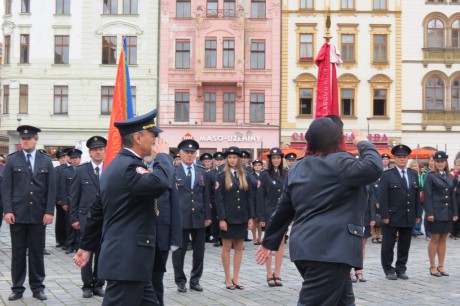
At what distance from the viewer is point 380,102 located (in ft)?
133

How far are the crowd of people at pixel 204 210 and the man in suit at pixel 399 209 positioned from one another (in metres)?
0.02

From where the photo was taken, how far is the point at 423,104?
40188 mm

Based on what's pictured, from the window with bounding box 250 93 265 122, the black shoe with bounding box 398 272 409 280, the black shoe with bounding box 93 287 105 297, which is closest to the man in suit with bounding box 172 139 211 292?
the black shoe with bounding box 93 287 105 297

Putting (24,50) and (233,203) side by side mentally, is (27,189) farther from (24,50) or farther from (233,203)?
(24,50)

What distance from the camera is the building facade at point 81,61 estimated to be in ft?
134

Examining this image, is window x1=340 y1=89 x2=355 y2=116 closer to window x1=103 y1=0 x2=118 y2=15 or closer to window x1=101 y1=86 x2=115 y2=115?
window x1=101 y1=86 x2=115 y2=115

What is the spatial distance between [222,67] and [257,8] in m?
4.51

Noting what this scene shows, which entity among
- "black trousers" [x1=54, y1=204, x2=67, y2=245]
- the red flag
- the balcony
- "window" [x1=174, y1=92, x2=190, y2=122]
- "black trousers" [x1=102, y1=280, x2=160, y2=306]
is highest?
the balcony

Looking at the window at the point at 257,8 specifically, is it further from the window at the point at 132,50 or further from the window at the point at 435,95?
the window at the point at 435,95

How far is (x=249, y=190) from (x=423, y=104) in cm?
3154

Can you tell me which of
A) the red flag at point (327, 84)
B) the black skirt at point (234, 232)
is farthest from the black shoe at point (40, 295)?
the red flag at point (327, 84)

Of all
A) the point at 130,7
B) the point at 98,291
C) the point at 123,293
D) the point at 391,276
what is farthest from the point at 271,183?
the point at 130,7

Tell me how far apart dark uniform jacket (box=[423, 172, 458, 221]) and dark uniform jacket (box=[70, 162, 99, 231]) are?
6.00 m

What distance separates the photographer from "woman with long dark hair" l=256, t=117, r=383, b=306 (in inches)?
198
